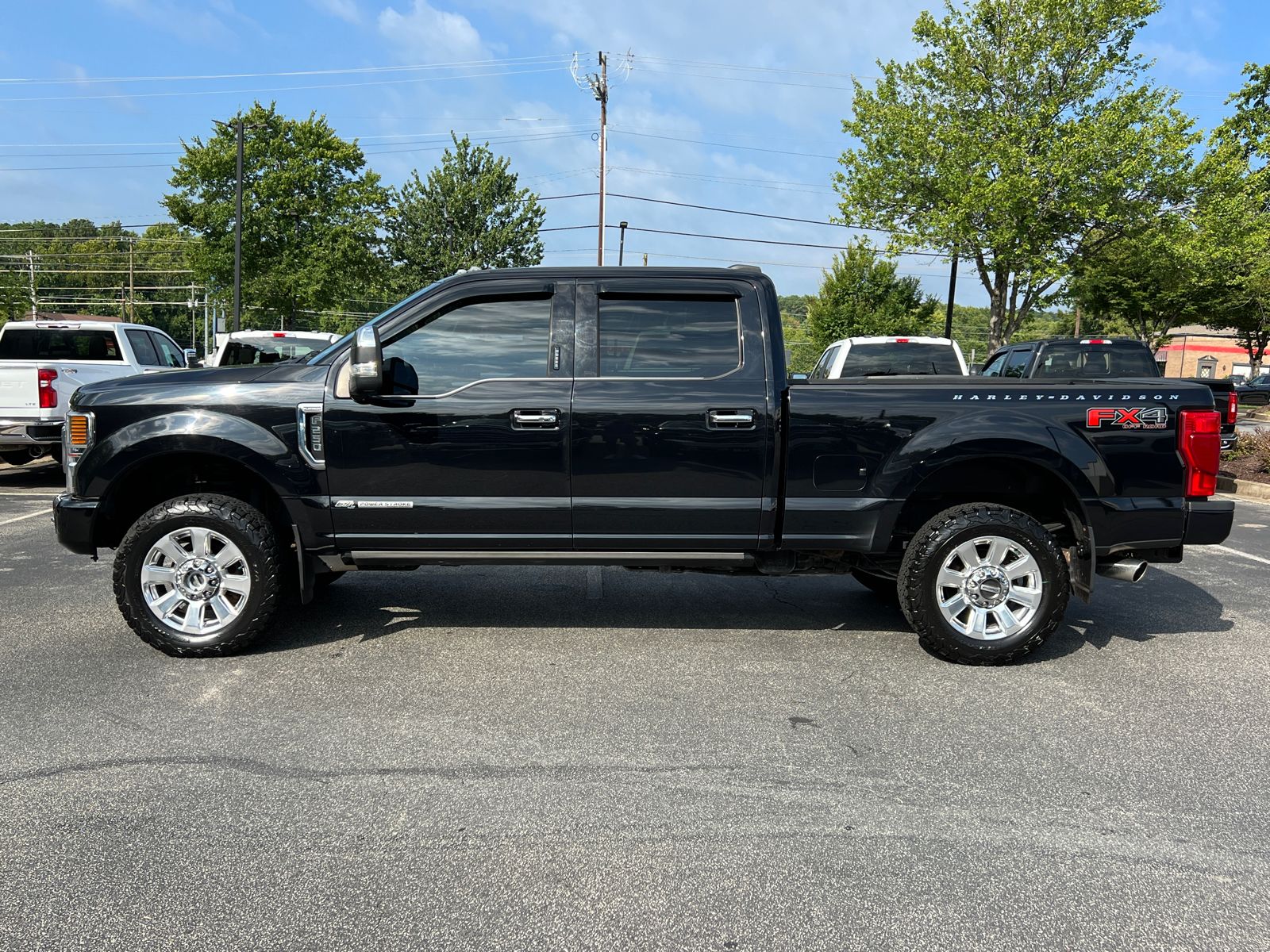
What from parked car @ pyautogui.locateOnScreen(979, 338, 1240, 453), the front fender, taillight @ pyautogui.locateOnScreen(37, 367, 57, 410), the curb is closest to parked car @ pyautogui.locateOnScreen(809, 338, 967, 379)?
parked car @ pyautogui.locateOnScreen(979, 338, 1240, 453)

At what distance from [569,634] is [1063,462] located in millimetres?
2820

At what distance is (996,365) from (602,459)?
10083 millimetres

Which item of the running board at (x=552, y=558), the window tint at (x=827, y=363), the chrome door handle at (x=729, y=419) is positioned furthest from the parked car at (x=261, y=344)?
the chrome door handle at (x=729, y=419)

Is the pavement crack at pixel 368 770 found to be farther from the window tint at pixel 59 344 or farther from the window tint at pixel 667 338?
the window tint at pixel 59 344

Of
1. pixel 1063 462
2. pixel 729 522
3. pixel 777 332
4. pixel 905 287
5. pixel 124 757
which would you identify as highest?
pixel 905 287

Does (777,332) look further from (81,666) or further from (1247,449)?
(1247,449)

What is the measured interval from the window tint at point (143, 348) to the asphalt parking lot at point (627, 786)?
713cm

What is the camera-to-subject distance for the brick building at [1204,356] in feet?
270

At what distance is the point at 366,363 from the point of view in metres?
4.41

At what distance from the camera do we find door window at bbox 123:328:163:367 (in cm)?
1184

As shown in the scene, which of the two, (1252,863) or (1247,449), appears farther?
(1247,449)

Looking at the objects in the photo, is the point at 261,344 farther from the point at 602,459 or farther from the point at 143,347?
the point at 602,459

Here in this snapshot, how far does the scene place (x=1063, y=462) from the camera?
4703 millimetres

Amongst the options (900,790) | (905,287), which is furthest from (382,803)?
(905,287)
